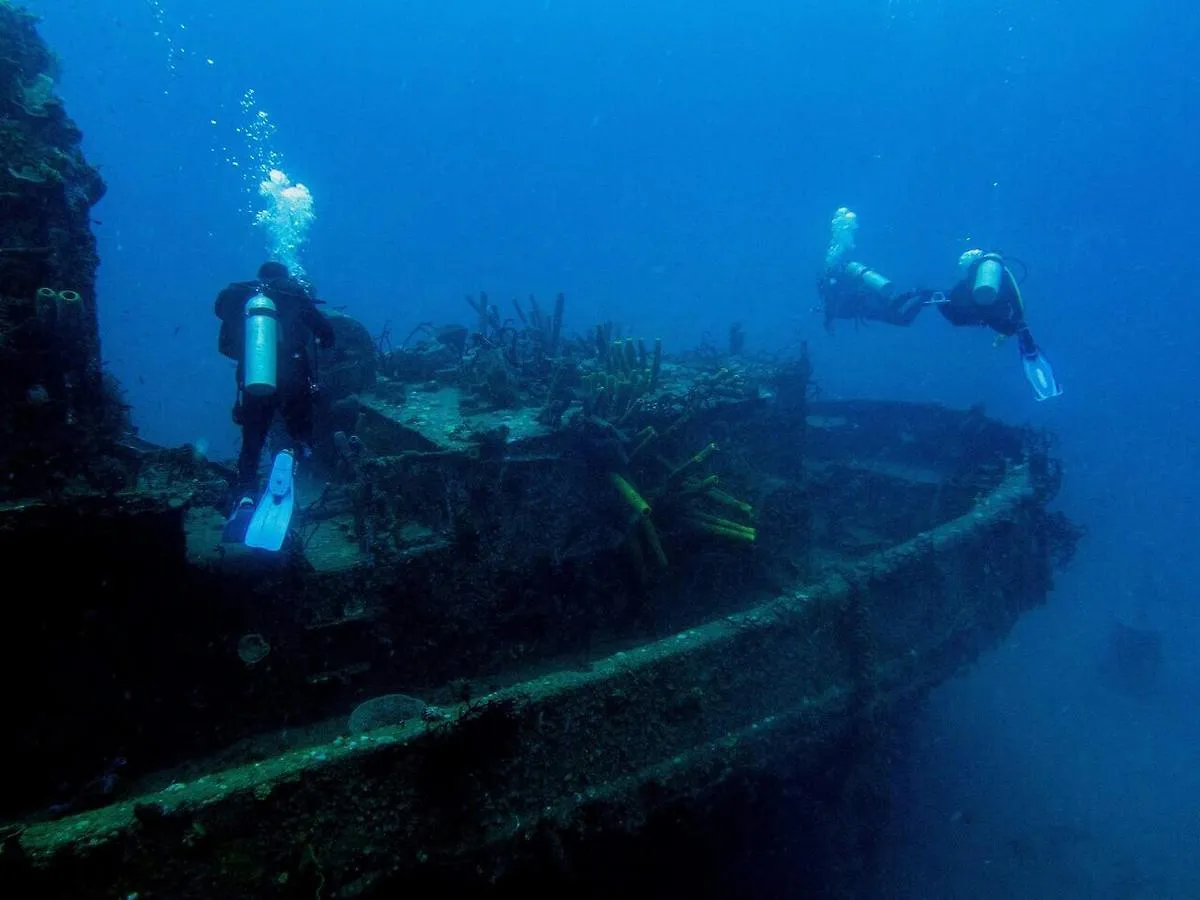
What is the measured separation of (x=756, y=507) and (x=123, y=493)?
4.76 m

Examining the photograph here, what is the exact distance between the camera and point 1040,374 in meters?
8.62

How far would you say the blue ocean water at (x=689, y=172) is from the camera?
9450 centimetres

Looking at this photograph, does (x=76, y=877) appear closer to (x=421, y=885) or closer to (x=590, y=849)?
(x=421, y=885)

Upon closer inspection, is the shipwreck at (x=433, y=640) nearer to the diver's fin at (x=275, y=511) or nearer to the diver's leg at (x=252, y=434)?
the diver's fin at (x=275, y=511)

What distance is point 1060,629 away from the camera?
2088cm

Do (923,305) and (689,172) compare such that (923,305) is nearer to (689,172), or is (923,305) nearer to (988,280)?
(988,280)

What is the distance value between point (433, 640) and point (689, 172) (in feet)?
562

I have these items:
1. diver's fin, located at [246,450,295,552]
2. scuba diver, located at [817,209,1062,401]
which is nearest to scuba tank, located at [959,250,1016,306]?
scuba diver, located at [817,209,1062,401]

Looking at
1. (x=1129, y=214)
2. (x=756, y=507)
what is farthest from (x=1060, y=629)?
(x=1129, y=214)

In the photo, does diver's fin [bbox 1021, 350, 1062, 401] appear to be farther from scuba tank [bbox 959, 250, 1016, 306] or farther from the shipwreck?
the shipwreck

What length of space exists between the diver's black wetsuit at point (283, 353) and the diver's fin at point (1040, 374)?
28.6 feet

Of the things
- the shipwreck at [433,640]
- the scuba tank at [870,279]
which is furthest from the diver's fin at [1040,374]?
the scuba tank at [870,279]

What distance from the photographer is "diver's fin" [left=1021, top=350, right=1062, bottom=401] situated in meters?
8.47

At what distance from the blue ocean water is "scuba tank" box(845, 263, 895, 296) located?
41617 millimetres
